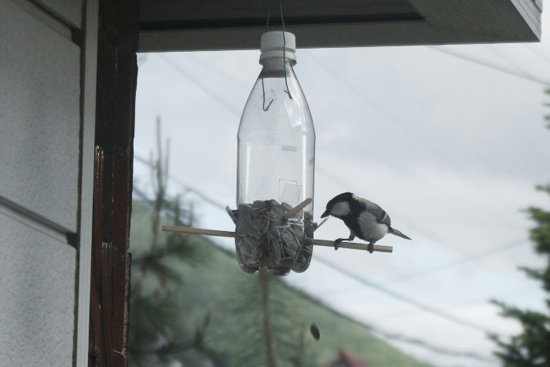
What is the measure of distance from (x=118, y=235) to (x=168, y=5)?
487 millimetres

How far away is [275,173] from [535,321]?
515 centimetres

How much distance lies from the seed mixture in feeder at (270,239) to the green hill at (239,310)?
167 inches

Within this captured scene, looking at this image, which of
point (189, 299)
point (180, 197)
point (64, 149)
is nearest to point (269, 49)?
point (64, 149)

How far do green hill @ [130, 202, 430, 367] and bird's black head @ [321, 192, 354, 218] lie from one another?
4.06 metres

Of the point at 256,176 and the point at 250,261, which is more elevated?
the point at 256,176

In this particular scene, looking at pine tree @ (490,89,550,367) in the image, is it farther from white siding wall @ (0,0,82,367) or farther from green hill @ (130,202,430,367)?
white siding wall @ (0,0,82,367)

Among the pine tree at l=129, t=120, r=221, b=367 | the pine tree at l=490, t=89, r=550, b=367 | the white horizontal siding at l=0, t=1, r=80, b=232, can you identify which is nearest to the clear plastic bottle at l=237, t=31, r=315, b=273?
the white horizontal siding at l=0, t=1, r=80, b=232

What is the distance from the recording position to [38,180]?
1.40 meters

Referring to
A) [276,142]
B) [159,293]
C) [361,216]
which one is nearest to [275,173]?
[276,142]

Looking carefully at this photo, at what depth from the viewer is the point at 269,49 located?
152 centimetres

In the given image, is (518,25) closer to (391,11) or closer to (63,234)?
(391,11)

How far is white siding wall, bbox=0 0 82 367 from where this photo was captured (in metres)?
1.32

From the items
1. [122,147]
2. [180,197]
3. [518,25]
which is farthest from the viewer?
[180,197]

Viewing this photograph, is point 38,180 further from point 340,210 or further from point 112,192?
point 340,210
